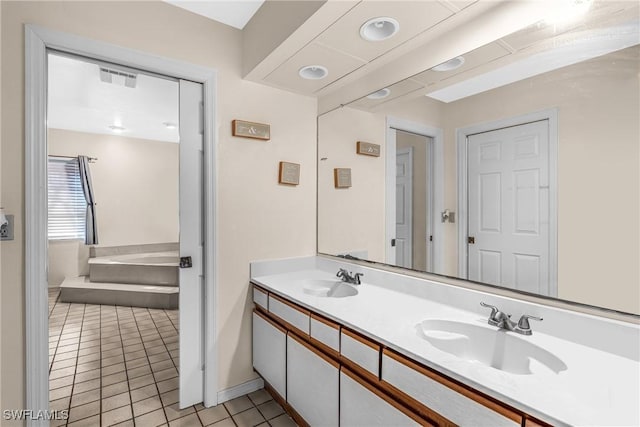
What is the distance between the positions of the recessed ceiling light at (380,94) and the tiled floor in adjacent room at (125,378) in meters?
2.08

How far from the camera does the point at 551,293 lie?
117 cm

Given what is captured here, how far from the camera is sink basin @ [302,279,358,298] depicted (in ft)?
6.13

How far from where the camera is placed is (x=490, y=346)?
116 cm

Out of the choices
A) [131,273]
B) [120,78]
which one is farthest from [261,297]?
[131,273]

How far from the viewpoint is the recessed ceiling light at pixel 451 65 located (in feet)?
4.80

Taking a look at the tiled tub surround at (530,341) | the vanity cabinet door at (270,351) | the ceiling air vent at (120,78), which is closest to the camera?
the tiled tub surround at (530,341)

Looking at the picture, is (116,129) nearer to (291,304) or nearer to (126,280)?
(126,280)

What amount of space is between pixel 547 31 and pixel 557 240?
0.84 meters

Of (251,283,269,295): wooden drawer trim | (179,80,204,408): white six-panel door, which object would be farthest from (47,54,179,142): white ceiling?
(251,283,269,295): wooden drawer trim

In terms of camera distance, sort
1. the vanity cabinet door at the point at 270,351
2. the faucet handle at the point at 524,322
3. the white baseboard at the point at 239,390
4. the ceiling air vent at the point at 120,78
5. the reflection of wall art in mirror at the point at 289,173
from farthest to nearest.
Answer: the ceiling air vent at the point at 120,78 < the reflection of wall art in mirror at the point at 289,173 < the white baseboard at the point at 239,390 < the vanity cabinet door at the point at 270,351 < the faucet handle at the point at 524,322

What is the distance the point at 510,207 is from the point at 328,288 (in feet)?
3.89

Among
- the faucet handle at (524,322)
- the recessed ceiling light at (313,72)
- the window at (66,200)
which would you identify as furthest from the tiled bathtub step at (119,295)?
the faucet handle at (524,322)

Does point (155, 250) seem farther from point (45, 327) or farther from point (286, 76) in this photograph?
point (286, 76)

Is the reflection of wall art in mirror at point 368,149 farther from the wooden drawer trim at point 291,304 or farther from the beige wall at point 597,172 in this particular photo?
the wooden drawer trim at point 291,304
